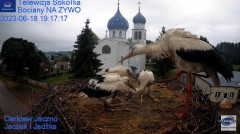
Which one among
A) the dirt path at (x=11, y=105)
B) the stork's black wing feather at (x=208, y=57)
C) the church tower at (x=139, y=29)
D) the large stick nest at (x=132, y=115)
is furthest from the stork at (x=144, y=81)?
the church tower at (x=139, y=29)

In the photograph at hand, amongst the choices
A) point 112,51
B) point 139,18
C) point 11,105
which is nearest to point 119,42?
point 112,51

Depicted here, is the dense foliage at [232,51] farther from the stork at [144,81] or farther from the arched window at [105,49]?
the stork at [144,81]

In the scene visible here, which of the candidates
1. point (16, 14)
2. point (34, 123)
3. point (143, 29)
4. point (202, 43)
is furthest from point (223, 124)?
point (143, 29)

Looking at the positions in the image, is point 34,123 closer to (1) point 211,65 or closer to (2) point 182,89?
(1) point 211,65

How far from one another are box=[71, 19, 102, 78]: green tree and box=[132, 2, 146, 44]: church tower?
1177 centimetres

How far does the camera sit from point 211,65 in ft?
10.9

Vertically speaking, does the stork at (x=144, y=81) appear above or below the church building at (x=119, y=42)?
below

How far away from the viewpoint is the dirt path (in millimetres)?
8961

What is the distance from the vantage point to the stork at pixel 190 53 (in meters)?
3.23

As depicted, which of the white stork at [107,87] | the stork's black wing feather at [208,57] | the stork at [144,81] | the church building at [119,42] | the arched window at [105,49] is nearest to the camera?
the stork's black wing feather at [208,57]

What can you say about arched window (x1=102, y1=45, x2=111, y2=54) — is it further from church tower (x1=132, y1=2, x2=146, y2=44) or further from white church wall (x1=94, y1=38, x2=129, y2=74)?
church tower (x1=132, y1=2, x2=146, y2=44)

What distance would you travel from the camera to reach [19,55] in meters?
14.6

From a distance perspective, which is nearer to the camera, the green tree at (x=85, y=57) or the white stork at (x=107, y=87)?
the white stork at (x=107, y=87)

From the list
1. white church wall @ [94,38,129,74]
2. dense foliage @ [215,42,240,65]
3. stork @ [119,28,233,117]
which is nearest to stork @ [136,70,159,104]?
stork @ [119,28,233,117]
